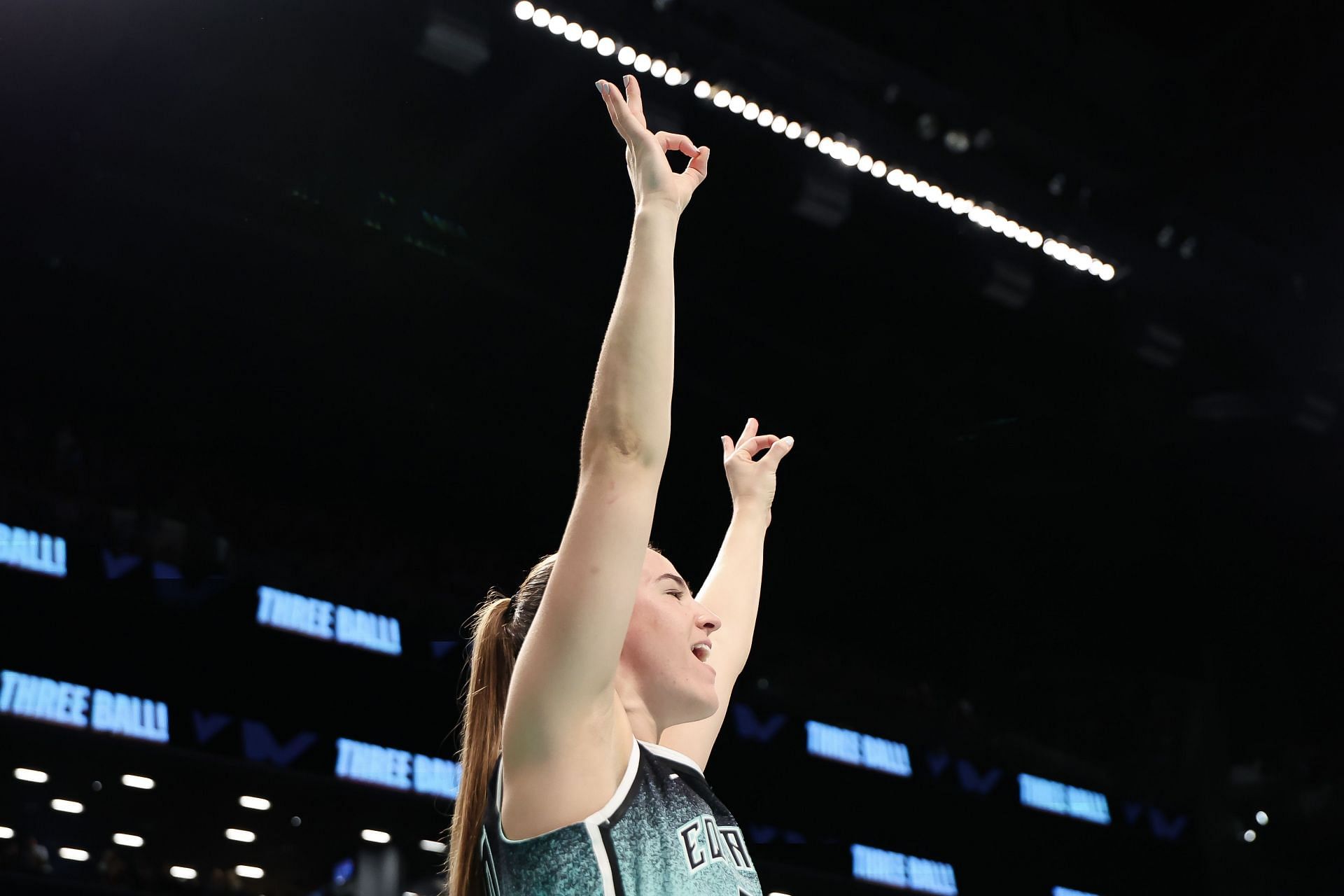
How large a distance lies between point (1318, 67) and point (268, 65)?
4444 mm

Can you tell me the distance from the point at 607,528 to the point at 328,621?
5.61 meters

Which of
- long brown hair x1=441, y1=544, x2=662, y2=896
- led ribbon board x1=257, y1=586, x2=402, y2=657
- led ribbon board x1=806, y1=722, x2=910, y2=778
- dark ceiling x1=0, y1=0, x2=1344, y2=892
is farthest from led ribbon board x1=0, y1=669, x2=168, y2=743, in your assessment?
long brown hair x1=441, y1=544, x2=662, y2=896

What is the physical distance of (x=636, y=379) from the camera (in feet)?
5.07

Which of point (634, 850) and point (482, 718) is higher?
point (482, 718)

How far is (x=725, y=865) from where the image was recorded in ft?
5.17

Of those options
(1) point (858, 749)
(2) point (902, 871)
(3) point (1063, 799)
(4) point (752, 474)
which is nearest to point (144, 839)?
(1) point (858, 749)

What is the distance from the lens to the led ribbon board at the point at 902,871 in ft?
26.2

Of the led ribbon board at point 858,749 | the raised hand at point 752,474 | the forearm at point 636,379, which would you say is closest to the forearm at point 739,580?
the raised hand at point 752,474

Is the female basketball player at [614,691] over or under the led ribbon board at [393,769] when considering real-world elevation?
under

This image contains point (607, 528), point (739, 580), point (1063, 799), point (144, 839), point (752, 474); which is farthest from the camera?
point (1063, 799)

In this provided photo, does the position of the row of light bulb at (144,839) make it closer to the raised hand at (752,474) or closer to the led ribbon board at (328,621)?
the led ribbon board at (328,621)

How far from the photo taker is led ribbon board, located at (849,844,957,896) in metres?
7.99

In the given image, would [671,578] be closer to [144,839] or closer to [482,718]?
→ [482,718]

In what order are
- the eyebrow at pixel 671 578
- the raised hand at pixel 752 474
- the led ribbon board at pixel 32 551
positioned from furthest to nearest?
the led ribbon board at pixel 32 551 < the raised hand at pixel 752 474 < the eyebrow at pixel 671 578
